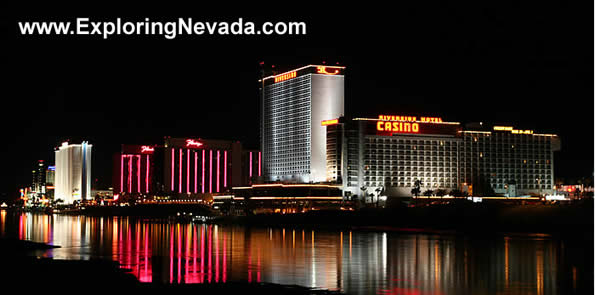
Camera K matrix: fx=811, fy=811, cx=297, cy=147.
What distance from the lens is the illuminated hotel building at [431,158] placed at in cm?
18638

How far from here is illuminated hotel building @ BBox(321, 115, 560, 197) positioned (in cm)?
18638

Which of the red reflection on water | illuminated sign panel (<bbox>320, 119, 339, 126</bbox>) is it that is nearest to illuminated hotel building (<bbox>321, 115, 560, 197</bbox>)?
illuminated sign panel (<bbox>320, 119, 339, 126</bbox>)

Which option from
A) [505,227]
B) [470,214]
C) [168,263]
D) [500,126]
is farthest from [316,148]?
[168,263]

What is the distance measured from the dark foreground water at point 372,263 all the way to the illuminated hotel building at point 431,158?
10568cm

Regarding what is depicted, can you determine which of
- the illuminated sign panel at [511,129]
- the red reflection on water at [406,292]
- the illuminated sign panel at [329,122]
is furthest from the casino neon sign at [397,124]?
the red reflection on water at [406,292]

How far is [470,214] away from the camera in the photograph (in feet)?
397

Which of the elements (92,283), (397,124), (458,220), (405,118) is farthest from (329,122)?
Result: (92,283)

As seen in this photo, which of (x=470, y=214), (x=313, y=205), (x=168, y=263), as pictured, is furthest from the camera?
(x=313, y=205)

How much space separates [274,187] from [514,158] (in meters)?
59.0

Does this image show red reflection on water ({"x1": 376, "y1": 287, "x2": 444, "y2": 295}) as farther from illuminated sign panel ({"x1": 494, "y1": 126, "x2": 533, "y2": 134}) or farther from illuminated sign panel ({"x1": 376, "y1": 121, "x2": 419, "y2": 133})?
illuminated sign panel ({"x1": 494, "y1": 126, "x2": 533, "y2": 134})

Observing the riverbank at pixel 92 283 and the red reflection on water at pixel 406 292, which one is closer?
the riverbank at pixel 92 283

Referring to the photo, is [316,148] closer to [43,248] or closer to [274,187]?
[274,187]

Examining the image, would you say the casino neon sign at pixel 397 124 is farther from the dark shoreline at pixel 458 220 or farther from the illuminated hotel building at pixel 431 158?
the dark shoreline at pixel 458 220

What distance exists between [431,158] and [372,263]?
13912 centimetres
